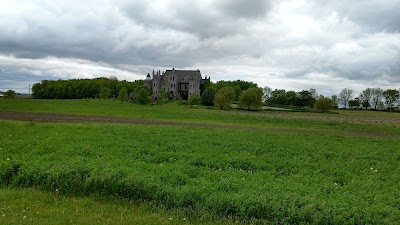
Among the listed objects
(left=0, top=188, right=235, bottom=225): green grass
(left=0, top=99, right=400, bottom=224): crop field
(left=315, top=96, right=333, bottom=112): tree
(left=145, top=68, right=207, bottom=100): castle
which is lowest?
(left=0, top=188, right=235, bottom=225): green grass

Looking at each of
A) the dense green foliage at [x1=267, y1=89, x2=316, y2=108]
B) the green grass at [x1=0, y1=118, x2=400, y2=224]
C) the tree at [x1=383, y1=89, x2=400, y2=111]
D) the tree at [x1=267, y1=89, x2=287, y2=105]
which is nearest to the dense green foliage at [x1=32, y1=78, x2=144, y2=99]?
the tree at [x1=267, y1=89, x2=287, y2=105]

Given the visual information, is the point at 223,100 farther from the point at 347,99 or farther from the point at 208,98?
the point at 347,99

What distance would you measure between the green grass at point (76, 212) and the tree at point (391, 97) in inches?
6283

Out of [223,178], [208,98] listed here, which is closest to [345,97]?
[208,98]

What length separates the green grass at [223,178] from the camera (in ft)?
28.5

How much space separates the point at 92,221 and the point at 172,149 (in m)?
9.03

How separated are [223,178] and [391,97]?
160350 mm

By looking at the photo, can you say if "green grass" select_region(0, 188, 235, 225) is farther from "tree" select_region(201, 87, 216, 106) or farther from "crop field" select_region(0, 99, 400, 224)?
"tree" select_region(201, 87, 216, 106)

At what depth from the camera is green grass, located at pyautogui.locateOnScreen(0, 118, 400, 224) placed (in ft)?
28.5

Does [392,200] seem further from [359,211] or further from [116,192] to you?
[116,192]

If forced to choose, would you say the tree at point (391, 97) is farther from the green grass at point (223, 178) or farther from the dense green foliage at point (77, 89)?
the green grass at point (223, 178)

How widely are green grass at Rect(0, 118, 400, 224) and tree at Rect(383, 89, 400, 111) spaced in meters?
148

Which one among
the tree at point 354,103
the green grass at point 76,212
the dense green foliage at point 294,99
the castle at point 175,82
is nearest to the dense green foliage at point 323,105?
the dense green foliage at point 294,99

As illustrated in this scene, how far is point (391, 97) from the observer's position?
14188cm
